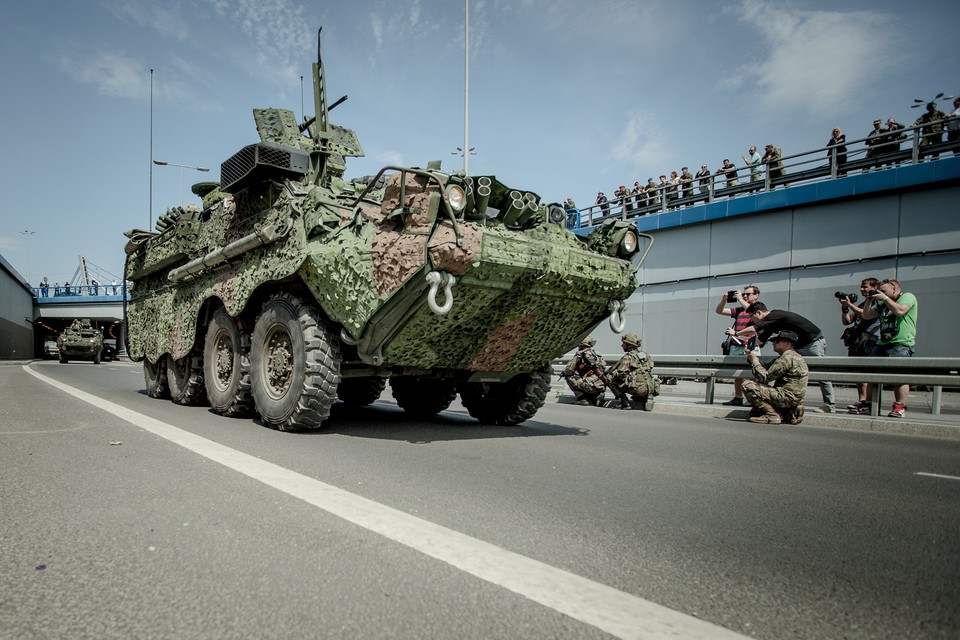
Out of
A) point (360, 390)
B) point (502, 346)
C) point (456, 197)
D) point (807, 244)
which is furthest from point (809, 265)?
point (456, 197)

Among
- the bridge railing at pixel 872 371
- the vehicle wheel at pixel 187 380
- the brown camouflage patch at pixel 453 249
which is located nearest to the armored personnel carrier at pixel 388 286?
the brown camouflage patch at pixel 453 249

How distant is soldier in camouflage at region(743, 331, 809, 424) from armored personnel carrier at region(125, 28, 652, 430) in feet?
9.82

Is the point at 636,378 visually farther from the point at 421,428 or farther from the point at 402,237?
the point at 402,237

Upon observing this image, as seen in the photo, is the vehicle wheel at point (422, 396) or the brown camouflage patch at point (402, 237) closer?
the brown camouflage patch at point (402, 237)

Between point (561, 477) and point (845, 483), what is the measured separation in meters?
1.83

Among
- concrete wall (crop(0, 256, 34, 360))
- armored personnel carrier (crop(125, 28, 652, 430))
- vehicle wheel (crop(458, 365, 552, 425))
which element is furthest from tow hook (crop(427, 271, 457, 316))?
concrete wall (crop(0, 256, 34, 360))

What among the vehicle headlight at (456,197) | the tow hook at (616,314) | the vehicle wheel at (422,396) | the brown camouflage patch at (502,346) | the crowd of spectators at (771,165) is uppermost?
the crowd of spectators at (771,165)

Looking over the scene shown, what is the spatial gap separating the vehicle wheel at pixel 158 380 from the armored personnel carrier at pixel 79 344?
2655 centimetres

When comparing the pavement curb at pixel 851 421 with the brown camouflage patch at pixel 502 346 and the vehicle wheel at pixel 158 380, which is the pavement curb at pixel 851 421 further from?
the vehicle wheel at pixel 158 380

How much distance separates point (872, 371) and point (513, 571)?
7.77 m

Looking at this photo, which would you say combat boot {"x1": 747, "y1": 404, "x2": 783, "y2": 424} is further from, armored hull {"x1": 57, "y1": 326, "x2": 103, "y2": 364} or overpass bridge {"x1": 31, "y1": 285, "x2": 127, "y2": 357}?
overpass bridge {"x1": 31, "y1": 285, "x2": 127, "y2": 357}

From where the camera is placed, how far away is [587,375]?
10.8 metres

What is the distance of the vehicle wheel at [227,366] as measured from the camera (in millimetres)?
6734

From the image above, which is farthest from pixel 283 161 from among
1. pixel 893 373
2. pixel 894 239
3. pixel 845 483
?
pixel 894 239
